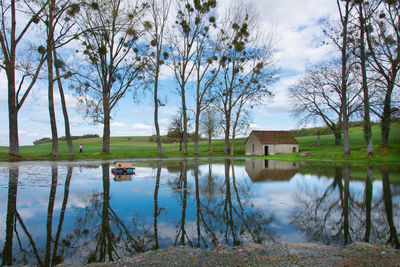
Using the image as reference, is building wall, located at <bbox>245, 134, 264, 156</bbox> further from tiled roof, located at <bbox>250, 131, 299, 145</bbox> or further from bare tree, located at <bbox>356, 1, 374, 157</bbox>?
bare tree, located at <bbox>356, 1, 374, 157</bbox>

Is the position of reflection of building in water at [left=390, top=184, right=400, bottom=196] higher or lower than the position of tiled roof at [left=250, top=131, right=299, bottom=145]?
lower

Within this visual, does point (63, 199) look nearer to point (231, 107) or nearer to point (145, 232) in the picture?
point (145, 232)

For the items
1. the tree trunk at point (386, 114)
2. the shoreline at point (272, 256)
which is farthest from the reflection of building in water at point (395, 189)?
the tree trunk at point (386, 114)

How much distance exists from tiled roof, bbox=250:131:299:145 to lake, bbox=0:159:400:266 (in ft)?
115

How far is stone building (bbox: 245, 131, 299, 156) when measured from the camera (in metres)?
44.6

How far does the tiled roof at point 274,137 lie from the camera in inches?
1768

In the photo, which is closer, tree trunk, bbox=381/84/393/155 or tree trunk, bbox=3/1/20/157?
tree trunk, bbox=3/1/20/157

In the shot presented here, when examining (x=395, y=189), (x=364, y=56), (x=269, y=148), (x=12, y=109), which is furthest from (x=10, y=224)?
(x=269, y=148)

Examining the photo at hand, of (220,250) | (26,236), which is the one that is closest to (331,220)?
(220,250)

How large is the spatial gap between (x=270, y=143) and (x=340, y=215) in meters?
38.9

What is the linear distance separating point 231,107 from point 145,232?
1336 inches

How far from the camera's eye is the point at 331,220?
6.03m

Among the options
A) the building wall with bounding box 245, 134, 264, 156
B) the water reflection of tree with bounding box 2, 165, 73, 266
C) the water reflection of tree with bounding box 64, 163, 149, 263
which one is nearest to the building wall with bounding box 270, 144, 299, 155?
the building wall with bounding box 245, 134, 264, 156

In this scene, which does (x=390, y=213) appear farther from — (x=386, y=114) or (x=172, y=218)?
(x=386, y=114)
